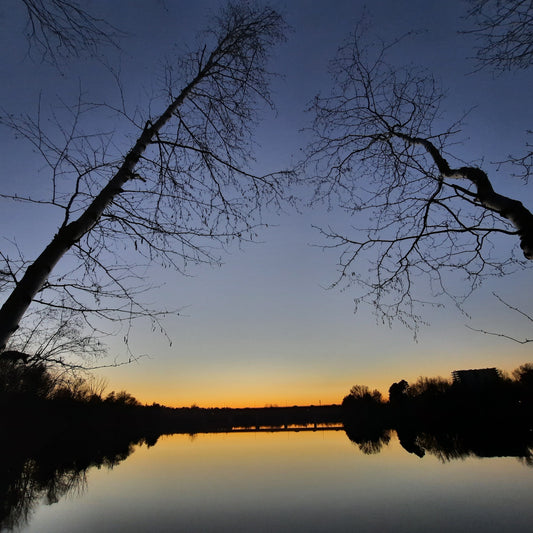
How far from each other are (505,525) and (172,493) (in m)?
9.03

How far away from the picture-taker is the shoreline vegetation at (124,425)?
1198 centimetres

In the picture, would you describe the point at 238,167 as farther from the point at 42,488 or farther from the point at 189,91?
the point at 42,488

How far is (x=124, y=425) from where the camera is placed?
56.4 metres

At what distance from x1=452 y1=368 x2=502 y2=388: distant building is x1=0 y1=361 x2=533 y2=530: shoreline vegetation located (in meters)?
0.14

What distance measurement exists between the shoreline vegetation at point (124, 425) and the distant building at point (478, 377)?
14cm

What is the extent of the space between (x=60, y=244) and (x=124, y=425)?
64947 millimetres

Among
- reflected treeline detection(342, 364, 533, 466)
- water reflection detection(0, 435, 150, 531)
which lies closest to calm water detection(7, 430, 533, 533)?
water reflection detection(0, 435, 150, 531)

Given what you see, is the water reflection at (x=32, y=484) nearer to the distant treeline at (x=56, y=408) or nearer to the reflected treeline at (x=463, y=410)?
the distant treeline at (x=56, y=408)

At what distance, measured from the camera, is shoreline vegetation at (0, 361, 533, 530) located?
39.3ft

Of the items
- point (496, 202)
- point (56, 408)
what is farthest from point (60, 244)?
point (56, 408)

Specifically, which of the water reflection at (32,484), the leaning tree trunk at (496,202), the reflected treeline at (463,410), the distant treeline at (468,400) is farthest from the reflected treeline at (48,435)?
the distant treeline at (468,400)

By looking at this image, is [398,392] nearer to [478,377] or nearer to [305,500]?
[478,377]

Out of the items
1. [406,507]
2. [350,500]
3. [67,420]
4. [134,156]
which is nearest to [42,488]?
[350,500]

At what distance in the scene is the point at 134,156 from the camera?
11.9ft
